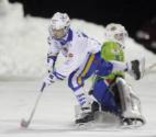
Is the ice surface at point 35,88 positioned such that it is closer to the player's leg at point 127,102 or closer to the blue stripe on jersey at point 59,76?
the player's leg at point 127,102

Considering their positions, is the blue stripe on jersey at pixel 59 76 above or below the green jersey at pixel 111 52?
below

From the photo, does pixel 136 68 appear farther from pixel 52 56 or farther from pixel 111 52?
pixel 52 56

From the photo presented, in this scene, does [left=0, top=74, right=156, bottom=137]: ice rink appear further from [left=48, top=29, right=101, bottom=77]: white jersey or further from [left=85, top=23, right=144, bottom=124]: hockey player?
[left=48, top=29, right=101, bottom=77]: white jersey

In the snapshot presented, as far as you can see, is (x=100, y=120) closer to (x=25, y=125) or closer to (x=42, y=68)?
(x=25, y=125)

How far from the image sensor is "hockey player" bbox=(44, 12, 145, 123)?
10125 mm

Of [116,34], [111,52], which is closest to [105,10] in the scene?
[116,34]

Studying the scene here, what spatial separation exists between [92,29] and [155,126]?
32.3 ft

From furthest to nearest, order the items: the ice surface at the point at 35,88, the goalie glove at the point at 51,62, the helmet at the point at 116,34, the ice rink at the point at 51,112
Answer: the helmet at the point at 116,34
the goalie glove at the point at 51,62
the ice surface at the point at 35,88
the ice rink at the point at 51,112

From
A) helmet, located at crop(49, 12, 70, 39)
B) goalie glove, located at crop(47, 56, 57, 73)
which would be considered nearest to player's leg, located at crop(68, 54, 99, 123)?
goalie glove, located at crop(47, 56, 57, 73)

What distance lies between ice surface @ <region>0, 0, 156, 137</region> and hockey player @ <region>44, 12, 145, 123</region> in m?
0.48

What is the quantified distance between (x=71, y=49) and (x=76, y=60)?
133 mm

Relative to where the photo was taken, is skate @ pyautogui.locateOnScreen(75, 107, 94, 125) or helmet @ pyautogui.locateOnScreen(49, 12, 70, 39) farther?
skate @ pyautogui.locateOnScreen(75, 107, 94, 125)

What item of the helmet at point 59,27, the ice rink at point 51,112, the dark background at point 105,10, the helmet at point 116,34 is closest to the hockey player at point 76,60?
the helmet at point 59,27

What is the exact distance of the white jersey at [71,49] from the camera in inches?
398
